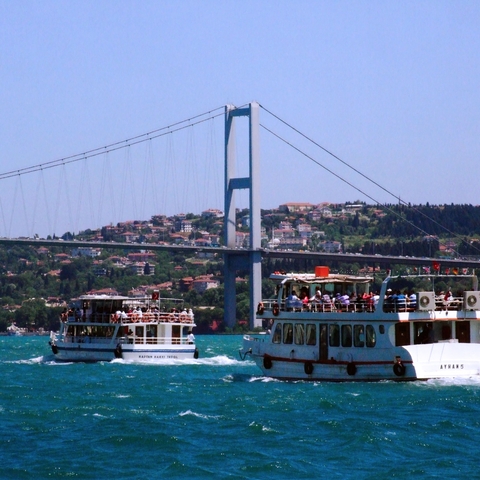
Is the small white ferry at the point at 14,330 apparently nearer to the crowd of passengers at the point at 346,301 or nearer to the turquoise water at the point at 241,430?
the turquoise water at the point at 241,430

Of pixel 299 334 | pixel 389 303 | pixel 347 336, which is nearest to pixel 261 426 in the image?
pixel 389 303

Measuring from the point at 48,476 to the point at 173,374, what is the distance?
2157cm

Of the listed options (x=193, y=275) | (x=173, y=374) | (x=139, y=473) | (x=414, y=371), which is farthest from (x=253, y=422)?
(x=193, y=275)

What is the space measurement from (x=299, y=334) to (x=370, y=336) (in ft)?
7.97

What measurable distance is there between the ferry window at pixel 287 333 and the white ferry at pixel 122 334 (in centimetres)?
1293

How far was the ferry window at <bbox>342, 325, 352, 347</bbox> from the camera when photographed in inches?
1406

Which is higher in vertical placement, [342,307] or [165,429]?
[342,307]

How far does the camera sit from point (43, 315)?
11919cm

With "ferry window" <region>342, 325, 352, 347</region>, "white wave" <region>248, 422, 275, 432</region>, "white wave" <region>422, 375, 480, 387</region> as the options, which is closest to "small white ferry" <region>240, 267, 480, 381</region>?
"ferry window" <region>342, 325, 352, 347</region>

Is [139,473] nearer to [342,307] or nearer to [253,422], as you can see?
[253,422]

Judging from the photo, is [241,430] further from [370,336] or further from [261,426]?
[370,336]

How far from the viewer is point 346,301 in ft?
119

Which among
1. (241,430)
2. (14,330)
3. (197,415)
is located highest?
(14,330)

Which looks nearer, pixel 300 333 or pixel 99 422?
pixel 99 422
